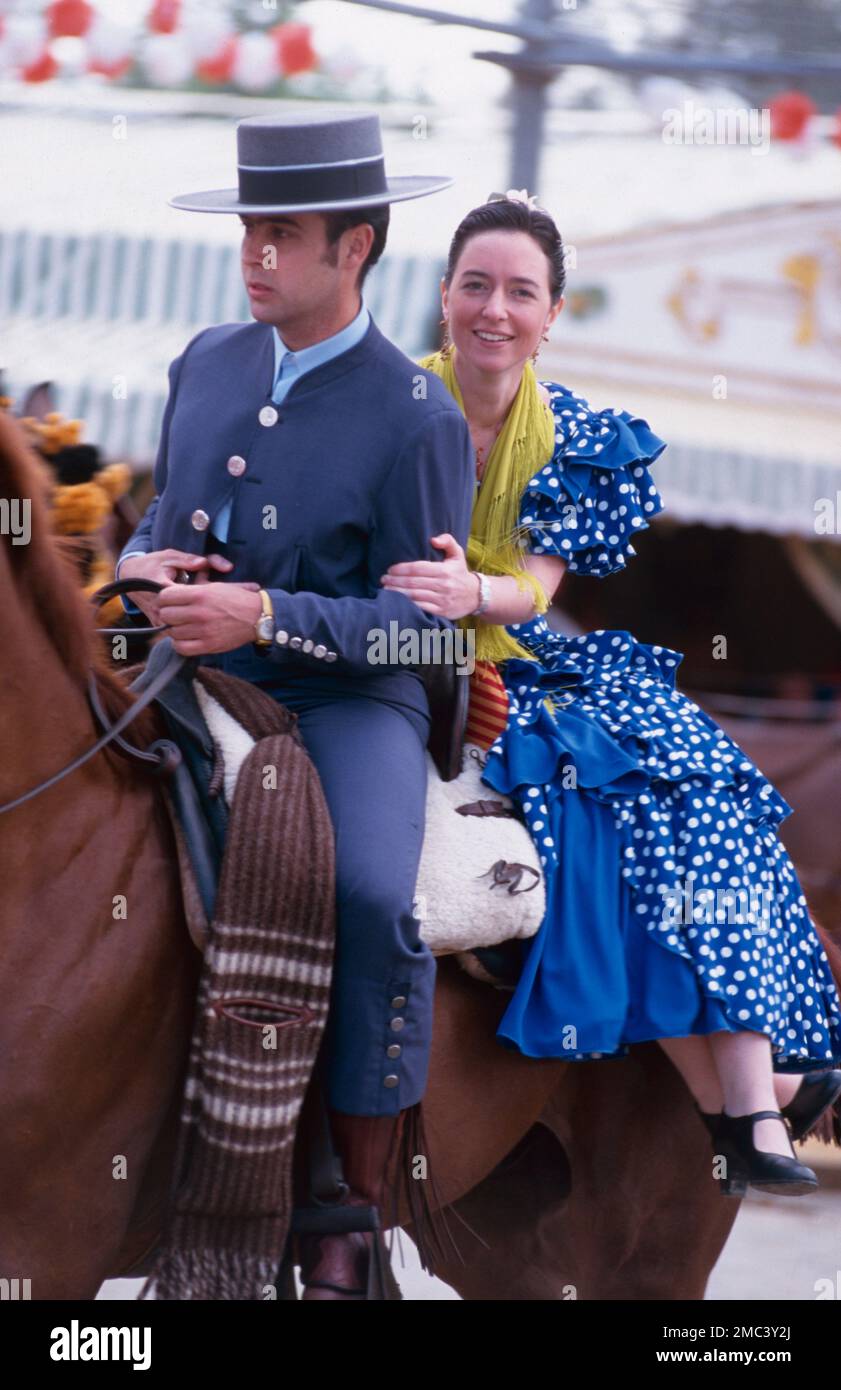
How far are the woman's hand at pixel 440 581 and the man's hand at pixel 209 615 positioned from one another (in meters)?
0.27

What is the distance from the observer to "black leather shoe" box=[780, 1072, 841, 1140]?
3.61 meters

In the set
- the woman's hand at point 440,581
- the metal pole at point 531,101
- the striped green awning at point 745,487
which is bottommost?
the striped green awning at point 745,487

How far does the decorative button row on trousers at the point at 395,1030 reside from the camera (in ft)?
9.68

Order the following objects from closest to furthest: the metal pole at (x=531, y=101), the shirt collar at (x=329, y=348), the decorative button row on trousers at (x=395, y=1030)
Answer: the decorative button row on trousers at (x=395, y=1030)
the shirt collar at (x=329, y=348)
the metal pole at (x=531, y=101)

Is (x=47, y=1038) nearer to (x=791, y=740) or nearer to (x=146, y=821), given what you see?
(x=146, y=821)

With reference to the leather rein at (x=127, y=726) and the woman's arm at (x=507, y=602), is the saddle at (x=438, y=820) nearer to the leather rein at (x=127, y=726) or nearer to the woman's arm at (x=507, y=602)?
the leather rein at (x=127, y=726)

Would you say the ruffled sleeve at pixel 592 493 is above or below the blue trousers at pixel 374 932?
above

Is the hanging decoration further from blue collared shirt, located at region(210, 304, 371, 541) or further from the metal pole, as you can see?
blue collared shirt, located at region(210, 304, 371, 541)

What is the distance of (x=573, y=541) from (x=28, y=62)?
21.5ft

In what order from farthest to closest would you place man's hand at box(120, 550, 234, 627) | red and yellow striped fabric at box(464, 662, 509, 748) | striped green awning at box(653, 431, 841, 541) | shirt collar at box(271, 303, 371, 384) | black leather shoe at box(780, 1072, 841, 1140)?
striped green awning at box(653, 431, 841, 541)
black leather shoe at box(780, 1072, 841, 1140)
red and yellow striped fabric at box(464, 662, 509, 748)
shirt collar at box(271, 303, 371, 384)
man's hand at box(120, 550, 234, 627)

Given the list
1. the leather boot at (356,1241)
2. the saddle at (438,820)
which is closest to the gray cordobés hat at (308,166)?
the saddle at (438,820)

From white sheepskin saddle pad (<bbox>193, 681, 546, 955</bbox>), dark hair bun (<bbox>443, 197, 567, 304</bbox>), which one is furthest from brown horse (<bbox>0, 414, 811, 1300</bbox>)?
dark hair bun (<bbox>443, 197, 567, 304</bbox>)

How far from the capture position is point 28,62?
880 centimetres

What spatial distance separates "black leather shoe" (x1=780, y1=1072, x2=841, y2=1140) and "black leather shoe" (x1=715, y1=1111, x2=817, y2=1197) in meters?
0.23
